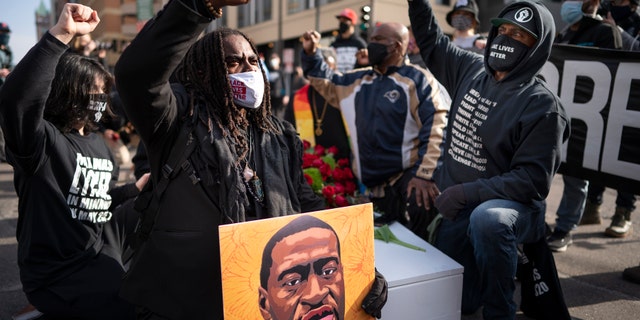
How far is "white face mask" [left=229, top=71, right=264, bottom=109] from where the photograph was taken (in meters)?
1.86

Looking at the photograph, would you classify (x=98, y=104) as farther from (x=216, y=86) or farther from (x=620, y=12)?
(x=620, y=12)

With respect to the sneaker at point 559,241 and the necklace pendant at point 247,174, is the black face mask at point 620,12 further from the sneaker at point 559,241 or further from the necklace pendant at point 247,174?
the necklace pendant at point 247,174

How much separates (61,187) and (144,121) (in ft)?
3.90

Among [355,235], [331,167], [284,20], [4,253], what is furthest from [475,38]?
[284,20]

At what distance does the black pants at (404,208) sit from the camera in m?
3.60

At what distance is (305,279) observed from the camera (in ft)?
5.79

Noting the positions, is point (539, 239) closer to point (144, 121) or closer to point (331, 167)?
point (331, 167)

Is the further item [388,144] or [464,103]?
[388,144]

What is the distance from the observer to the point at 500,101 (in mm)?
2668

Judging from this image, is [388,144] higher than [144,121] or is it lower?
lower

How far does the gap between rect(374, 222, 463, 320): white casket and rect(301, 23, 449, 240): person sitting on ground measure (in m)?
1.02

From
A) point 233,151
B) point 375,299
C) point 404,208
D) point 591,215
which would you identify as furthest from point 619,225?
point 233,151

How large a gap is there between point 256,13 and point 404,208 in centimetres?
2923

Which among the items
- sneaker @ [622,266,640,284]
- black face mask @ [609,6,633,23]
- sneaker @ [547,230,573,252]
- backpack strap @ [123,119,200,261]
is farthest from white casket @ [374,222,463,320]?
black face mask @ [609,6,633,23]
